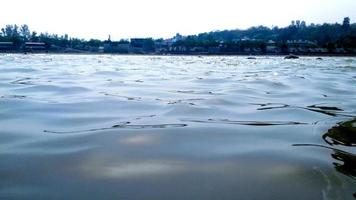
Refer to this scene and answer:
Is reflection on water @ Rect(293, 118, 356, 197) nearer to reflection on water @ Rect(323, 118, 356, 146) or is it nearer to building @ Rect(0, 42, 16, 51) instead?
reflection on water @ Rect(323, 118, 356, 146)

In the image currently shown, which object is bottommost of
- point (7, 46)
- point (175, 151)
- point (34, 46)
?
point (175, 151)

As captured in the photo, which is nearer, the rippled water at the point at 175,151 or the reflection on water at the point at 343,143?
the rippled water at the point at 175,151

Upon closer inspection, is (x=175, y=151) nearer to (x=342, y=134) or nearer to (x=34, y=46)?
(x=342, y=134)

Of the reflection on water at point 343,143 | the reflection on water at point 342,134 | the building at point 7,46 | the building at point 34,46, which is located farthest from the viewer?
the building at point 34,46

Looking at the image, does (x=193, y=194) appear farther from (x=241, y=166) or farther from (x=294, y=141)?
(x=294, y=141)

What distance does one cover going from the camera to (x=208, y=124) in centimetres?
380

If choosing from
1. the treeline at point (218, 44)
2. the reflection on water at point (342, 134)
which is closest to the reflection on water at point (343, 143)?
the reflection on water at point (342, 134)

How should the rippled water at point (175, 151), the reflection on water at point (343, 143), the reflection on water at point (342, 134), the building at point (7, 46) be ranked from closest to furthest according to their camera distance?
1. the rippled water at point (175, 151)
2. the reflection on water at point (343, 143)
3. the reflection on water at point (342, 134)
4. the building at point (7, 46)

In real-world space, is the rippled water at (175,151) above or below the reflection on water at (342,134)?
below

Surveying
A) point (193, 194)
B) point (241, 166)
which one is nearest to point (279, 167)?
point (241, 166)

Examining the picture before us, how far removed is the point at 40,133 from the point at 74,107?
4.78ft

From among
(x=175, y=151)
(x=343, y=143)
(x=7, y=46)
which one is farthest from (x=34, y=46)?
(x=343, y=143)

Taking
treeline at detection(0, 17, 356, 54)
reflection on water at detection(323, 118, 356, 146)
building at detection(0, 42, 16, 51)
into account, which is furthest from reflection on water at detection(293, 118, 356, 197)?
building at detection(0, 42, 16, 51)

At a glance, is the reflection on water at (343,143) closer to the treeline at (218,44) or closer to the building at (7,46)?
the treeline at (218,44)
